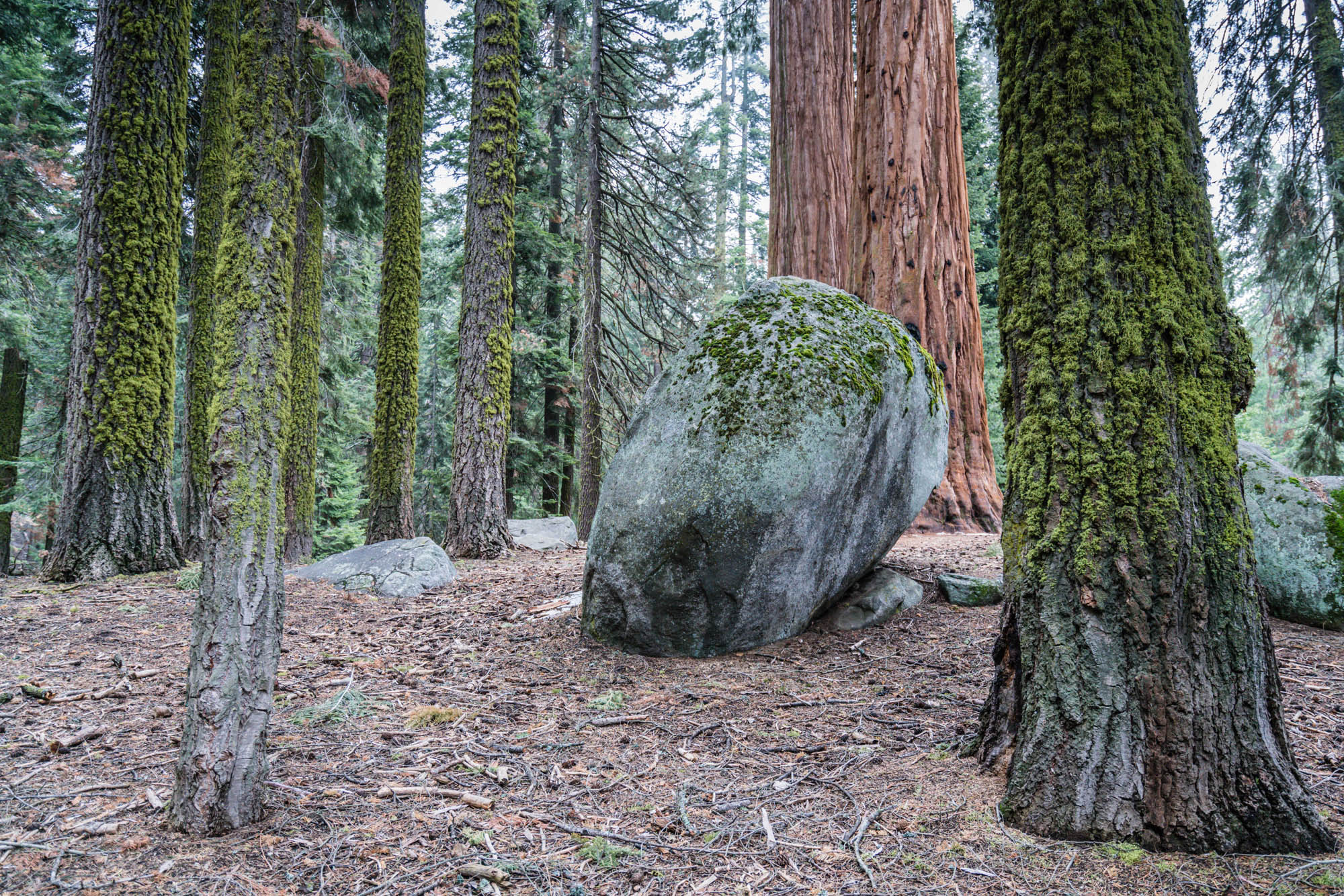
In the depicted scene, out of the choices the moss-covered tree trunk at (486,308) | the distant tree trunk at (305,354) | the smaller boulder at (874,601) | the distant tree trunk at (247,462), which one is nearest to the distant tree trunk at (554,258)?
the distant tree trunk at (305,354)

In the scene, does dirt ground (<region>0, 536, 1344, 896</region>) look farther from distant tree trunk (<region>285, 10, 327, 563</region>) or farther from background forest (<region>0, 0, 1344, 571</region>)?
background forest (<region>0, 0, 1344, 571</region>)

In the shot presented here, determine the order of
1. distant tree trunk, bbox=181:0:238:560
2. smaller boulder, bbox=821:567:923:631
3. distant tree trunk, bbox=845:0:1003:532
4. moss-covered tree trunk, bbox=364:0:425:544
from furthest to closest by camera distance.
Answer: moss-covered tree trunk, bbox=364:0:425:544 → distant tree trunk, bbox=181:0:238:560 → distant tree trunk, bbox=845:0:1003:532 → smaller boulder, bbox=821:567:923:631

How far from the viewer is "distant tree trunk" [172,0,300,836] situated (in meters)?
2.23

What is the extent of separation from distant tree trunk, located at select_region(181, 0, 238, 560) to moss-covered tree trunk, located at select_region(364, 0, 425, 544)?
173cm

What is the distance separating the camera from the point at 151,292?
19.6ft

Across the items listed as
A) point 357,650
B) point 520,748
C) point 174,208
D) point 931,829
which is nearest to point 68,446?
point 174,208

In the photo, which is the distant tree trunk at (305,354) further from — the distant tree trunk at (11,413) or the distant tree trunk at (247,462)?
the distant tree trunk at (11,413)

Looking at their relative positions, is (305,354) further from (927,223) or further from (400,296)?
(927,223)

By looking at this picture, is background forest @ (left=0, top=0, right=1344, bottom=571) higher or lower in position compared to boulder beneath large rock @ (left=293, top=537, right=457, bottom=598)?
higher

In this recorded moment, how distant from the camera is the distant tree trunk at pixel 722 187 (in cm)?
1451

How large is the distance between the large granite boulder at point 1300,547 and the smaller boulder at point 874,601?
192cm

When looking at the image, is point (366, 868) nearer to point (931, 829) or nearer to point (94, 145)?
point (931, 829)

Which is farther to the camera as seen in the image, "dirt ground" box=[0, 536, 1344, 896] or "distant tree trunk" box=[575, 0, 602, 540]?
"distant tree trunk" box=[575, 0, 602, 540]

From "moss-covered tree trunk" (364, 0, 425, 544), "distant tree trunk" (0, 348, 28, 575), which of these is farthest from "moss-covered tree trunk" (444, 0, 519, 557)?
"distant tree trunk" (0, 348, 28, 575)
